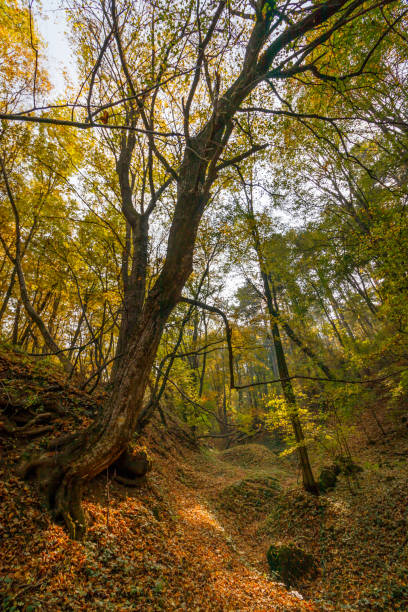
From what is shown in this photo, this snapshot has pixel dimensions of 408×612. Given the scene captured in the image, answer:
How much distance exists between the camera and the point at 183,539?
419cm

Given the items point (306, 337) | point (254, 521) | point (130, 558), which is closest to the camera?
point (130, 558)

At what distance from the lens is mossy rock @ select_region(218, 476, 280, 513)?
736 centimetres

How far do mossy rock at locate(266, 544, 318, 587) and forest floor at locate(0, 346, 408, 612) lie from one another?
5.5 inches

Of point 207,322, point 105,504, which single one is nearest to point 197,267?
point 207,322

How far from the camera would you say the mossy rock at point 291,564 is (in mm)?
4461

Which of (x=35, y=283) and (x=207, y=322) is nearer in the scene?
(x=35, y=283)

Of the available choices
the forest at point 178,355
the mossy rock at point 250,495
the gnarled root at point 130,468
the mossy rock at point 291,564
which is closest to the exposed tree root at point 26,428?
the forest at point 178,355

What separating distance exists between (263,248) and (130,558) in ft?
27.6

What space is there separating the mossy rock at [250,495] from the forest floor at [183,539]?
38mm

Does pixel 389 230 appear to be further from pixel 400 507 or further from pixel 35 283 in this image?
pixel 35 283

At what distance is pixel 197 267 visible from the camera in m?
10.6

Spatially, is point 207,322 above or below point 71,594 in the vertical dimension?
above

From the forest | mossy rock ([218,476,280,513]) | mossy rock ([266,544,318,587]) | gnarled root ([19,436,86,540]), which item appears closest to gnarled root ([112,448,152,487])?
the forest

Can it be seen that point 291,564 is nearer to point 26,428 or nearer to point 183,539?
point 183,539
